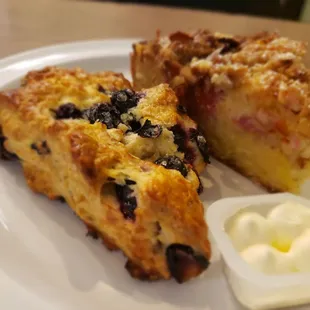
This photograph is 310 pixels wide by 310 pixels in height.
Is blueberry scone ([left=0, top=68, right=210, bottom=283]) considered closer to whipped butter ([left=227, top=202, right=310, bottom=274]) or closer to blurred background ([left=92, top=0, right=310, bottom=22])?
whipped butter ([left=227, top=202, right=310, bottom=274])

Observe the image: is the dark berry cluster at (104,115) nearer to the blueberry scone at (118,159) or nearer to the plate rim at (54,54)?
the blueberry scone at (118,159)

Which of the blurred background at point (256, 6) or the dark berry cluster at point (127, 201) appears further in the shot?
the blurred background at point (256, 6)

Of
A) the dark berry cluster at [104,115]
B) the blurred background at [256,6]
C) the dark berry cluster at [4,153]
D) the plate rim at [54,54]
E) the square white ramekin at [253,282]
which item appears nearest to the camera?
the square white ramekin at [253,282]

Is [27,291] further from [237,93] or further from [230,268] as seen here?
[237,93]

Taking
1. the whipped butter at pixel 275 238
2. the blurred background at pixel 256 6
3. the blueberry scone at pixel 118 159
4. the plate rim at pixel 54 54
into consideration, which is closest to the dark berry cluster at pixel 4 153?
the blueberry scone at pixel 118 159

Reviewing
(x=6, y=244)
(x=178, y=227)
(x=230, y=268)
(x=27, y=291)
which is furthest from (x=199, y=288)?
(x=6, y=244)

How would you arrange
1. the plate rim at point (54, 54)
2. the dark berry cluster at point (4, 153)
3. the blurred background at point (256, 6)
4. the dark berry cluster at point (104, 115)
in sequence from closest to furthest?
the dark berry cluster at point (104, 115) → the dark berry cluster at point (4, 153) → the plate rim at point (54, 54) → the blurred background at point (256, 6)

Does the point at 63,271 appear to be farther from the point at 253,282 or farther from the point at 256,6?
the point at 256,6

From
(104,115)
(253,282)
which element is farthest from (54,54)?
(253,282)
